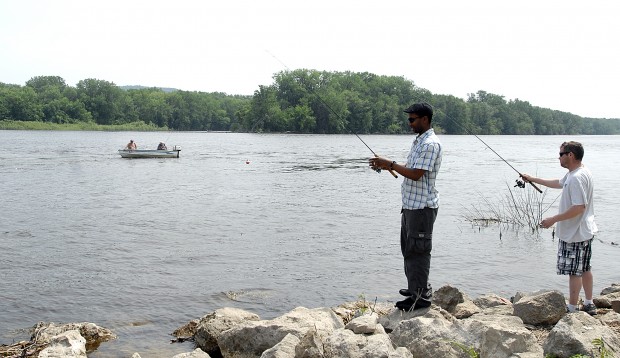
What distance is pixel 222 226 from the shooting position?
1694 cm

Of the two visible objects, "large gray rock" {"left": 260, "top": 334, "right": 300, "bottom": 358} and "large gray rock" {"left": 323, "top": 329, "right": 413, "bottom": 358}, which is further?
"large gray rock" {"left": 260, "top": 334, "right": 300, "bottom": 358}

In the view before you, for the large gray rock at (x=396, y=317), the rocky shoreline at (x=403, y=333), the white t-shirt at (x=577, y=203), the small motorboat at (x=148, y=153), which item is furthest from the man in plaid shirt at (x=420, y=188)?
the small motorboat at (x=148, y=153)

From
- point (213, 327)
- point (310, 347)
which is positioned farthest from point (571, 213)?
point (213, 327)

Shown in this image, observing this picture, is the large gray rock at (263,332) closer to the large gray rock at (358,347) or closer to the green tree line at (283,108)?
the large gray rock at (358,347)

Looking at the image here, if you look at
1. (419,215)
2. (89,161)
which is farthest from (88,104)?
(419,215)

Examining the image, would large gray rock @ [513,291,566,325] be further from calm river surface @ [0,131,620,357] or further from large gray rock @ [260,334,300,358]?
calm river surface @ [0,131,620,357]

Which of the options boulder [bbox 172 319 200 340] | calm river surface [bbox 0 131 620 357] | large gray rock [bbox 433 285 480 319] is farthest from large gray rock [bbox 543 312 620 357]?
boulder [bbox 172 319 200 340]

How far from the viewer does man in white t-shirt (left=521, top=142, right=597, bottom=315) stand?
6.29 meters

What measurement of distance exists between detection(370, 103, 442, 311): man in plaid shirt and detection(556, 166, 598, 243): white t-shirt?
1321mm

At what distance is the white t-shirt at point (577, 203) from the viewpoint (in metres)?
6.28

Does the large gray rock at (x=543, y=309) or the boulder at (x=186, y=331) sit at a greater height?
the large gray rock at (x=543, y=309)

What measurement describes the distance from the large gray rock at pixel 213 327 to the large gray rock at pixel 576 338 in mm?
3280

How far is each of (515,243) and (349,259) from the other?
4452 mm

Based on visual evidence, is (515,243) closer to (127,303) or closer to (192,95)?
(127,303)
